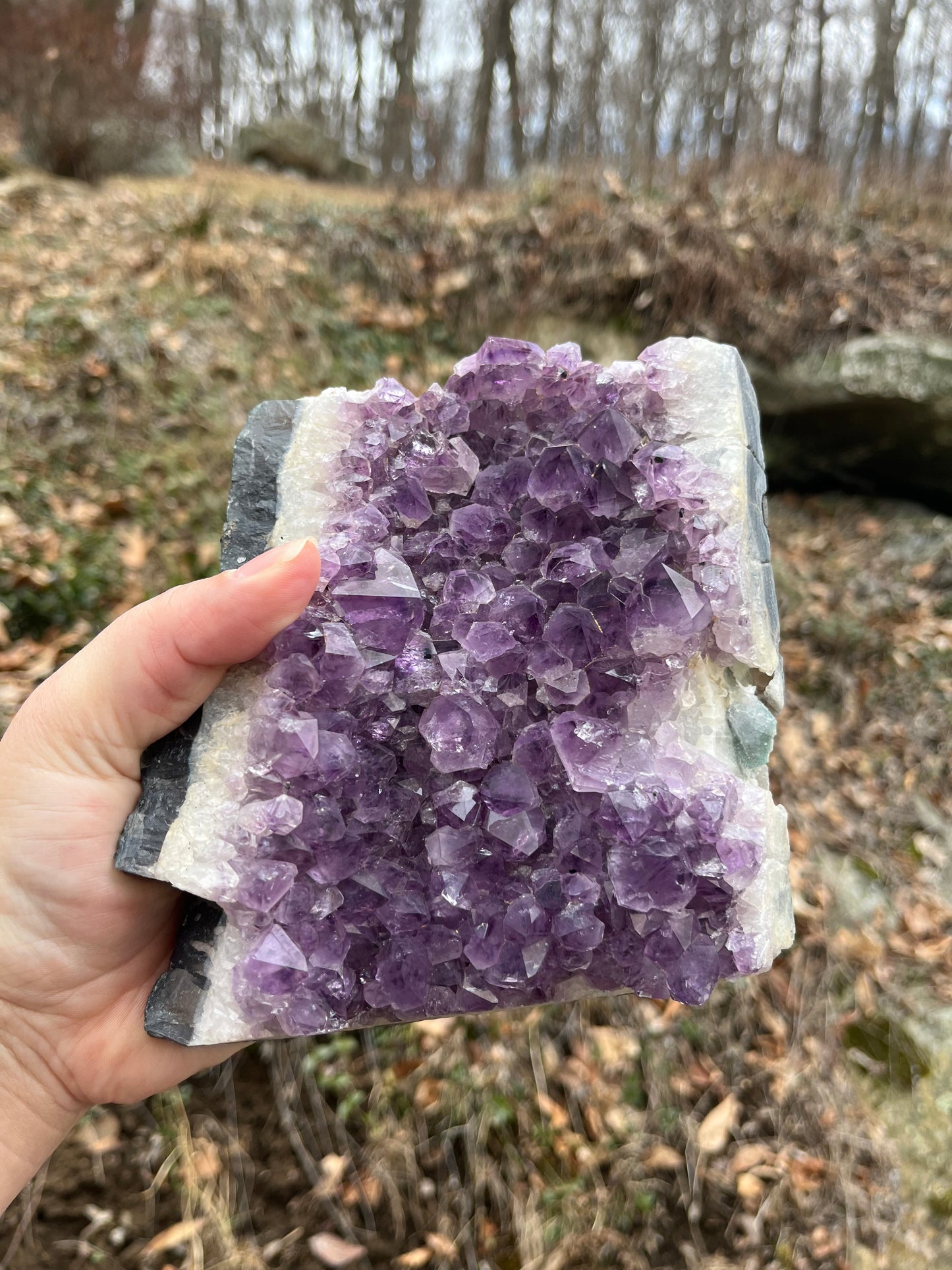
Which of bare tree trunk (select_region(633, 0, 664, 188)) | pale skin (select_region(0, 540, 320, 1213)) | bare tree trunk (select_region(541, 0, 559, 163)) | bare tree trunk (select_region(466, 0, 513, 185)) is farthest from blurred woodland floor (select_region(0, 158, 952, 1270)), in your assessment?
bare tree trunk (select_region(541, 0, 559, 163))

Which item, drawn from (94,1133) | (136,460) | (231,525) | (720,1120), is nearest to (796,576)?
(720,1120)

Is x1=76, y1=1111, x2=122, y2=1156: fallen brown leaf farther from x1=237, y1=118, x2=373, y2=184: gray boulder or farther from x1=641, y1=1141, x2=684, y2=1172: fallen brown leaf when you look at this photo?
x1=237, y1=118, x2=373, y2=184: gray boulder

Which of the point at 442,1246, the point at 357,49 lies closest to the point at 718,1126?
the point at 442,1246

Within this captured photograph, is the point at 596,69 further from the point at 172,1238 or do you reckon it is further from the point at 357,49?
the point at 172,1238

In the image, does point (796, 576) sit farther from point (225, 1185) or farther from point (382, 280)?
point (225, 1185)

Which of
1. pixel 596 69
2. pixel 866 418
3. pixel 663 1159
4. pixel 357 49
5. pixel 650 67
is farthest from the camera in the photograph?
pixel 357 49
